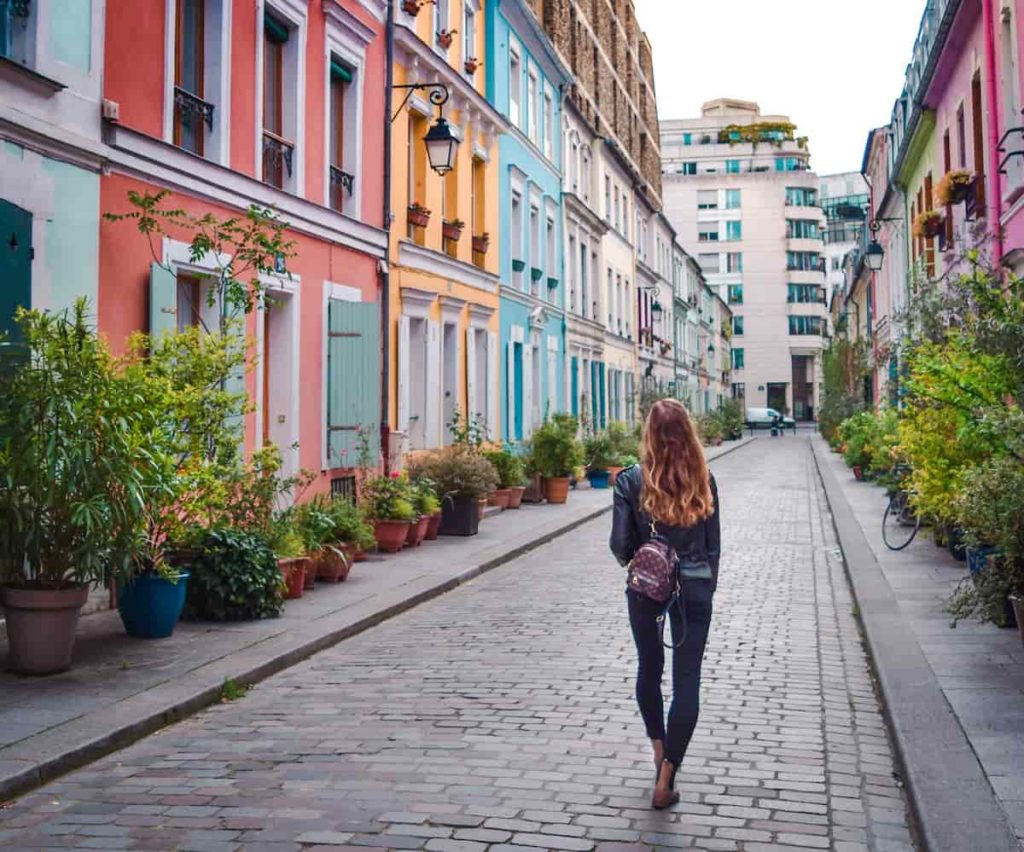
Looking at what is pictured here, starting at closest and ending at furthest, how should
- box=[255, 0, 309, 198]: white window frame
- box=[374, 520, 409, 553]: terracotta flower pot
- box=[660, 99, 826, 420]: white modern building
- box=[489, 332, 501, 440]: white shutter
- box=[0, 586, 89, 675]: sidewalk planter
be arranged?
box=[0, 586, 89, 675]: sidewalk planter < box=[255, 0, 309, 198]: white window frame < box=[374, 520, 409, 553]: terracotta flower pot < box=[489, 332, 501, 440]: white shutter < box=[660, 99, 826, 420]: white modern building

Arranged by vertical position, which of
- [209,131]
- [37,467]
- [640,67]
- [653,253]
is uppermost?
[640,67]

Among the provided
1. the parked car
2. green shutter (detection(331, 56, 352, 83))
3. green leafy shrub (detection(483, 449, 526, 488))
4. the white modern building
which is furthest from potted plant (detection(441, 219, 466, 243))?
the white modern building

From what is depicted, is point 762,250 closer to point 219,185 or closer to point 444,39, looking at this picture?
point 444,39

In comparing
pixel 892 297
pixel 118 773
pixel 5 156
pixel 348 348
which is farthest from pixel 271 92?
pixel 892 297

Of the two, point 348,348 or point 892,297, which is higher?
point 892,297

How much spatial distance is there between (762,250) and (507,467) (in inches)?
A: 3034

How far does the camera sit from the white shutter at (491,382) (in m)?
22.4

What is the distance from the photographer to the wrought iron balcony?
13594 mm

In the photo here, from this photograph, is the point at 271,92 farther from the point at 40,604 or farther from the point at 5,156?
the point at 40,604

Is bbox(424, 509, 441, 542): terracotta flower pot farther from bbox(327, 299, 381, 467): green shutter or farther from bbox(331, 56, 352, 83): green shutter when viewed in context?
bbox(331, 56, 352, 83): green shutter

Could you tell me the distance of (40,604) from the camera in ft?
23.7

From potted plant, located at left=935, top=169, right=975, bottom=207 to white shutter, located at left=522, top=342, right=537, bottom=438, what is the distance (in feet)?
33.6

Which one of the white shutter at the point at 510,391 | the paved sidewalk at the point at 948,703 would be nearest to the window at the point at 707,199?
the white shutter at the point at 510,391

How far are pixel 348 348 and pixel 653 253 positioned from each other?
3496 centimetres
